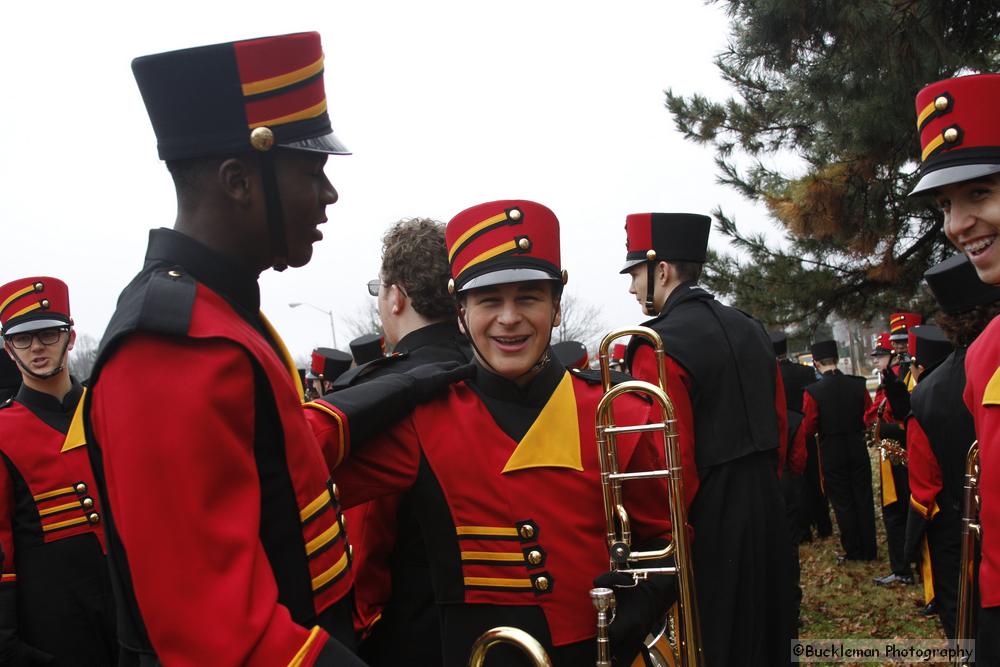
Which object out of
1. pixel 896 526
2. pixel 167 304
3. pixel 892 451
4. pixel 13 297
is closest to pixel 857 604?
pixel 896 526

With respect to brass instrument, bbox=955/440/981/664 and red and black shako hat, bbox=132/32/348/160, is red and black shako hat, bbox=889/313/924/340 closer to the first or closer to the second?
brass instrument, bbox=955/440/981/664

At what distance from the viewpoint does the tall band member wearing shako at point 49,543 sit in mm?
4766

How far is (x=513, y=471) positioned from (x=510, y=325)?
483 millimetres

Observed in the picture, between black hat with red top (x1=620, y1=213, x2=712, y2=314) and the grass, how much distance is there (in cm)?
370

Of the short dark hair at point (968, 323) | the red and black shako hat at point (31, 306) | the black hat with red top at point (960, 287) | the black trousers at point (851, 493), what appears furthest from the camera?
the black trousers at point (851, 493)

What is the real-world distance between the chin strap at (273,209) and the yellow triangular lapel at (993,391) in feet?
7.06

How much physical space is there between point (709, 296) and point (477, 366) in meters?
2.35

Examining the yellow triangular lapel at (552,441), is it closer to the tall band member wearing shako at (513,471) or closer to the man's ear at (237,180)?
the tall band member wearing shako at (513,471)

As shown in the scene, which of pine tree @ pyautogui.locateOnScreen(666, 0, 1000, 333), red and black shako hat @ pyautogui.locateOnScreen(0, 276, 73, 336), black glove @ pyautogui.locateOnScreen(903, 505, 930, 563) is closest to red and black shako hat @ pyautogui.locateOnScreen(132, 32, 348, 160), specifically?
→ red and black shako hat @ pyautogui.locateOnScreen(0, 276, 73, 336)

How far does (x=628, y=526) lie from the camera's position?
2.77 metres

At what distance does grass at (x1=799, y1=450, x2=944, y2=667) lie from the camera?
7586 millimetres

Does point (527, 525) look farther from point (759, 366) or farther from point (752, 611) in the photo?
point (759, 366)

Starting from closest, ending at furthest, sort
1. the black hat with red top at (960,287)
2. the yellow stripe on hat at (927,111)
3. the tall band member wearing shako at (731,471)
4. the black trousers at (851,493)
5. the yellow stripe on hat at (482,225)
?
the yellow stripe on hat at (927,111) → the yellow stripe on hat at (482,225) → the tall band member wearing shako at (731,471) → the black hat with red top at (960,287) → the black trousers at (851,493)

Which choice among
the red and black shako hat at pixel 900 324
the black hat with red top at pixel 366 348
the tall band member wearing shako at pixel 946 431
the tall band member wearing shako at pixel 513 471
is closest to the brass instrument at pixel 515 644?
the tall band member wearing shako at pixel 513 471
